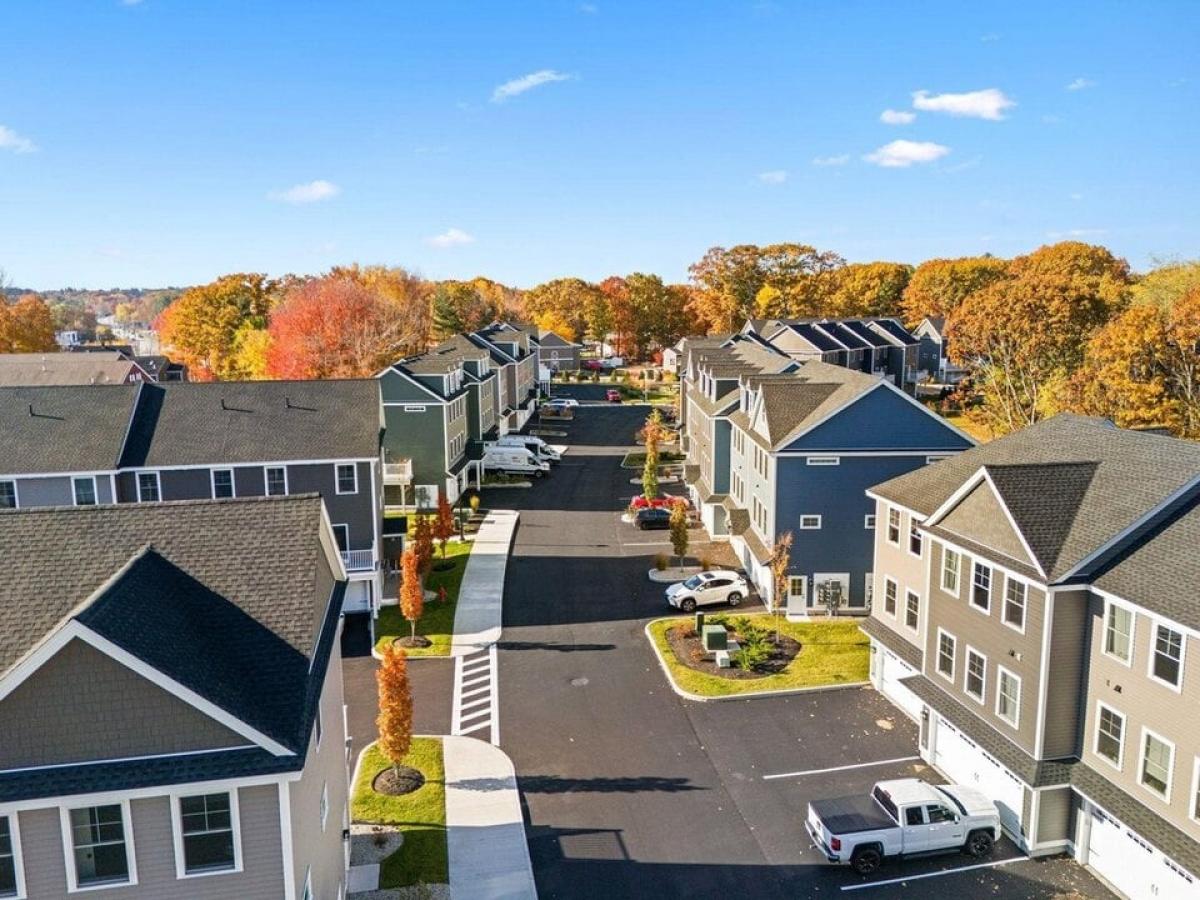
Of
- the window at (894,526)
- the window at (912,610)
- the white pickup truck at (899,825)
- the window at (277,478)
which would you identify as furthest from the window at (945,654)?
the window at (277,478)

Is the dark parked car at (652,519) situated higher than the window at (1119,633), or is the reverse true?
the window at (1119,633)

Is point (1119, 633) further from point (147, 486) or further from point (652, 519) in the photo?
point (147, 486)

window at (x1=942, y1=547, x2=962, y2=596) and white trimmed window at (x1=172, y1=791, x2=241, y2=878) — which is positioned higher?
window at (x1=942, y1=547, x2=962, y2=596)

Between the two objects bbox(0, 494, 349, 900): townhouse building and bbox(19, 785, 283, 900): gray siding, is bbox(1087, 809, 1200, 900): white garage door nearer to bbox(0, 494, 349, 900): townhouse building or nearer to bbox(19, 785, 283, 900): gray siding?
bbox(0, 494, 349, 900): townhouse building

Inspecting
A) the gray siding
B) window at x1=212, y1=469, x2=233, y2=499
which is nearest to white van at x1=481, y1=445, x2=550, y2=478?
window at x1=212, y1=469, x2=233, y2=499

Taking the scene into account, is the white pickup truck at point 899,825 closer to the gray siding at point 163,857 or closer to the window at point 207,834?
the gray siding at point 163,857

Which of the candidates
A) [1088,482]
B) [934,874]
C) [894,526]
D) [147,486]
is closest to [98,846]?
[934,874]
